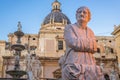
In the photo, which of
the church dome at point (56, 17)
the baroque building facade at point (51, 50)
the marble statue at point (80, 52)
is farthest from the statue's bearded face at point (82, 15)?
the church dome at point (56, 17)

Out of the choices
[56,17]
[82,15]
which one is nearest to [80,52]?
[82,15]

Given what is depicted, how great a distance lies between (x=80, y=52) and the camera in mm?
5492

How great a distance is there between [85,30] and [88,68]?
1.03 metres

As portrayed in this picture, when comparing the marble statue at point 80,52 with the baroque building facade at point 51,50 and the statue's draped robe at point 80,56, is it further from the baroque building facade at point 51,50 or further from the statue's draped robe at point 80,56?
the baroque building facade at point 51,50

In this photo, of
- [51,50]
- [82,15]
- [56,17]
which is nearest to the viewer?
[82,15]

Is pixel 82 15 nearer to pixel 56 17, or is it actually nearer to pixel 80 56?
pixel 80 56

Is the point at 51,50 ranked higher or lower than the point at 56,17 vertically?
lower

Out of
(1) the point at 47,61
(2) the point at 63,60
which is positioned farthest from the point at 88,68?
(1) the point at 47,61

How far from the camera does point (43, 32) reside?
134ft

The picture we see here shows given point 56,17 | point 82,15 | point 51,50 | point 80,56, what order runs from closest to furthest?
1. point 80,56
2. point 82,15
3. point 51,50
4. point 56,17

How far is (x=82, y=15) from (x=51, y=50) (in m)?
33.6

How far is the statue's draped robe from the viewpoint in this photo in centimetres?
518

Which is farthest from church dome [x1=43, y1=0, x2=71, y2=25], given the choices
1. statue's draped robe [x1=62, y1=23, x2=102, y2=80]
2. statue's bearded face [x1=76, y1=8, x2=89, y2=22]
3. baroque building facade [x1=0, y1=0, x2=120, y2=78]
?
statue's draped robe [x1=62, y1=23, x2=102, y2=80]

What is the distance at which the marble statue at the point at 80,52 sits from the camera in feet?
17.0
